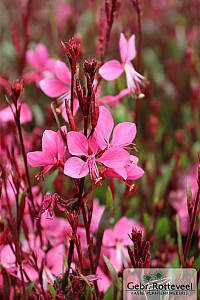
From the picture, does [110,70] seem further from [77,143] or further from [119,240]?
[119,240]

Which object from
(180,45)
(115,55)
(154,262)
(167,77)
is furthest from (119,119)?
(180,45)

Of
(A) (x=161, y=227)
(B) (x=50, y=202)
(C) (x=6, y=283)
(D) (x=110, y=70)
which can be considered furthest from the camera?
(A) (x=161, y=227)

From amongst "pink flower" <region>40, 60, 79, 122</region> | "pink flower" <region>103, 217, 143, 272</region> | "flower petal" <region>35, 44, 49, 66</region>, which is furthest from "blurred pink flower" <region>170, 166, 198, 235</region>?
"flower petal" <region>35, 44, 49, 66</region>

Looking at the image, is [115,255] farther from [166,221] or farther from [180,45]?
[180,45]

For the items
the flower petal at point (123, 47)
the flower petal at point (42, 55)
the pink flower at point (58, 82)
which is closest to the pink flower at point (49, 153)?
the pink flower at point (58, 82)

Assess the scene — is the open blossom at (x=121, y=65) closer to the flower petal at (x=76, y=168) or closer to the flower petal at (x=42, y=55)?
the flower petal at (x=76, y=168)

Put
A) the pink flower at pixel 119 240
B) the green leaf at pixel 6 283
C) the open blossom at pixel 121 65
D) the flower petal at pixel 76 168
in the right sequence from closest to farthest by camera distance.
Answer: the flower petal at pixel 76 168 < the green leaf at pixel 6 283 < the open blossom at pixel 121 65 < the pink flower at pixel 119 240

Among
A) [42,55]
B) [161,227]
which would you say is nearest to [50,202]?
[161,227]
